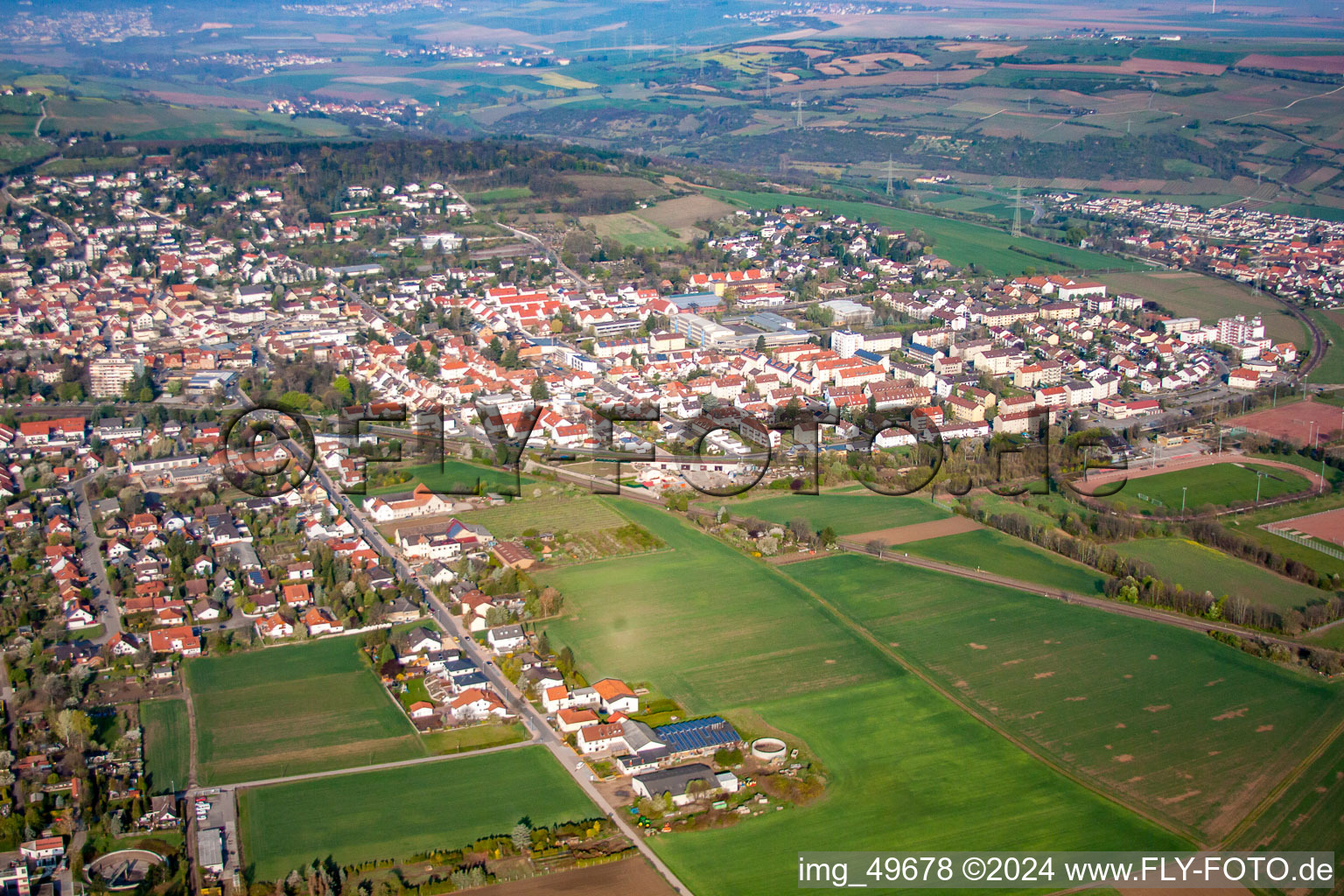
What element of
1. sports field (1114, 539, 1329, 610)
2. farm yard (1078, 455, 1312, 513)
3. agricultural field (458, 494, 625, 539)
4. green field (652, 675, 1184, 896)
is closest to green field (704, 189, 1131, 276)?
farm yard (1078, 455, 1312, 513)

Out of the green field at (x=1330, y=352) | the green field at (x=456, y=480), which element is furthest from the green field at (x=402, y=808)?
the green field at (x=1330, y=352)

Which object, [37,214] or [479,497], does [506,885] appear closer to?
[479,497]

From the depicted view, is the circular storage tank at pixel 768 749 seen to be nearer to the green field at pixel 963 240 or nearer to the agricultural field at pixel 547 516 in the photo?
the agricultural field at pixel 547 516

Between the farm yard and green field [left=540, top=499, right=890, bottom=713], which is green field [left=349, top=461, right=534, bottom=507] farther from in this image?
the farm yard

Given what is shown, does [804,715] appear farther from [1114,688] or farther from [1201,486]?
[1201,486]

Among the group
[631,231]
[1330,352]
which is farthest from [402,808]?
[631,231]

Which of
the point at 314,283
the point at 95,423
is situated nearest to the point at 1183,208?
the point at 314,283
